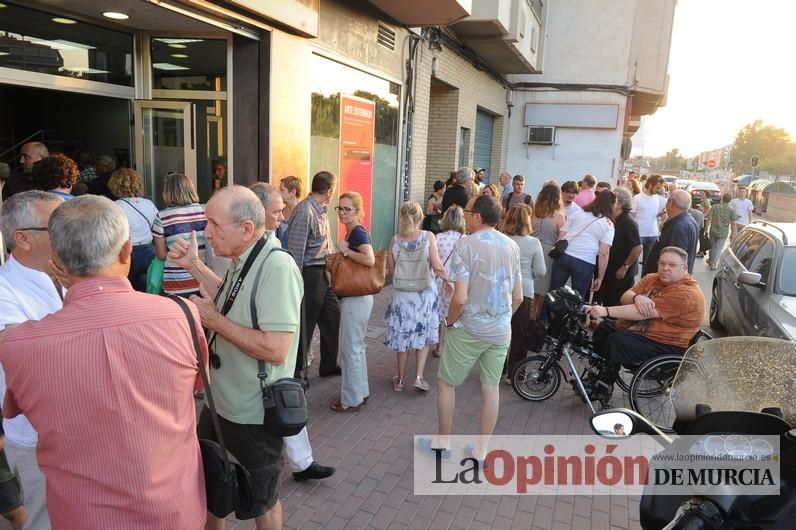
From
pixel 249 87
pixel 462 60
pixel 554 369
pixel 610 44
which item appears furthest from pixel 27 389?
pixel 610 44

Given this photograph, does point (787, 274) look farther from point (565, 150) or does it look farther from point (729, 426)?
point (565, 150)

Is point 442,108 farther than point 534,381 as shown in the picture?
Yes

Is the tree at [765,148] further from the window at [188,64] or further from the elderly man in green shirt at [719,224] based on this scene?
the window at [188,64]

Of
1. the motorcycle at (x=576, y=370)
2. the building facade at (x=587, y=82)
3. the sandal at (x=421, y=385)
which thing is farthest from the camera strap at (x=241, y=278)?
the building facade at (x=587, y=82)

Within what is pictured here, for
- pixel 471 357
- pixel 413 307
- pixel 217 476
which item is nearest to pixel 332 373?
pixel 413 307

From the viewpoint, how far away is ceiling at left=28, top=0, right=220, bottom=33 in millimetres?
5160

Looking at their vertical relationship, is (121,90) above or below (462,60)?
below

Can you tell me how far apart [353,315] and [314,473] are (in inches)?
53.5

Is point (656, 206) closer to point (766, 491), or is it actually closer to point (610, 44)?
point (766, 491)

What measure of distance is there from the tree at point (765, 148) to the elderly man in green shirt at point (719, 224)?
1615 inches

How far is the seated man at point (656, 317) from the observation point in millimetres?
4590

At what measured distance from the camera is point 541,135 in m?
19.4

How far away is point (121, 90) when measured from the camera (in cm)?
633

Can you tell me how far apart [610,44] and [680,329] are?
16912 mm
